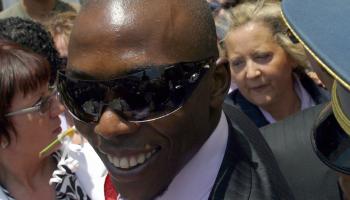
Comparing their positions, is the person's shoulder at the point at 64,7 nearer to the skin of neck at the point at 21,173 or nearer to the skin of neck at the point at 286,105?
the skin of neck at the point at 286,105

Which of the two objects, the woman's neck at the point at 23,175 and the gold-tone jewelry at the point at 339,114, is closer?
the gold-tone jewelry at the point at 339,114

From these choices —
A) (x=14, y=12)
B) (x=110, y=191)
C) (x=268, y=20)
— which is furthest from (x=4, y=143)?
(x=14, y=12)

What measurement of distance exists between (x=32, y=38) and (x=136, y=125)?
1489mm

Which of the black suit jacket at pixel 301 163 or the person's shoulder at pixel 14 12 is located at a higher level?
the black suit jacket at pixel 301 163

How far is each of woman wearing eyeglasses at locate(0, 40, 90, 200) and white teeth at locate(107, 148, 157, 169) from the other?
0.93 m

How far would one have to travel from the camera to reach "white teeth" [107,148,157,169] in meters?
1.27

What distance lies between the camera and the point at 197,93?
1267 millimetres

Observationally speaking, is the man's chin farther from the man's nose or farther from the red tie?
the red tie

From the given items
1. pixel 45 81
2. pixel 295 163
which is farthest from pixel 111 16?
pixel 45 81

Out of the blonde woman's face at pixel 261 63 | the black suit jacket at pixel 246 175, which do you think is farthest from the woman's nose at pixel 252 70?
the black suit jacket at pixel 246 175

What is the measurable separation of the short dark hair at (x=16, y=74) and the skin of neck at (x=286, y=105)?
1196mm

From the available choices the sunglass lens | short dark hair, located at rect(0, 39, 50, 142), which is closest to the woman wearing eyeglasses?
short dark hair, located at rect(0, 39, 50, 142)

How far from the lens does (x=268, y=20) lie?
3.04 m

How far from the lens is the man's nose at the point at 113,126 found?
1.24m
